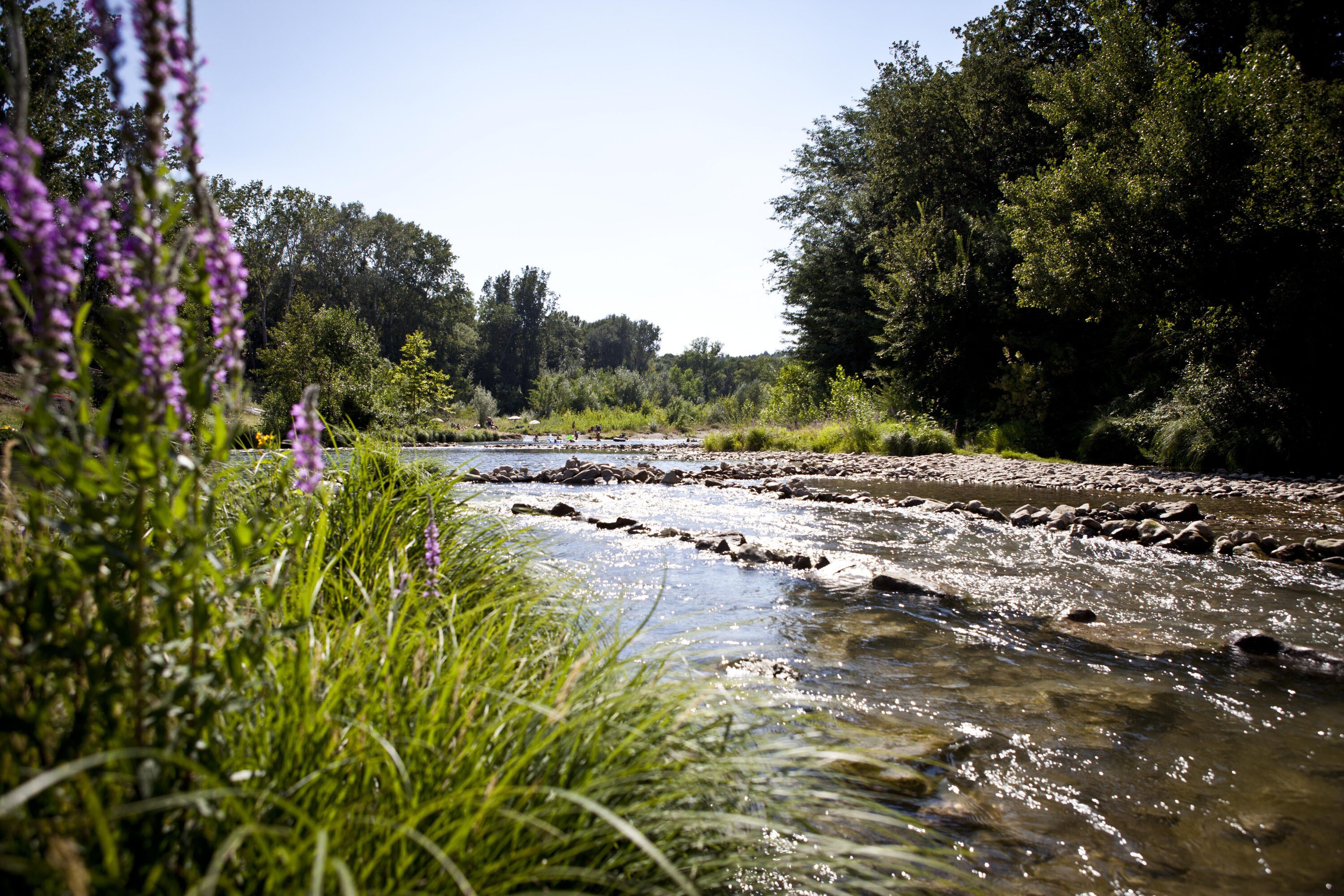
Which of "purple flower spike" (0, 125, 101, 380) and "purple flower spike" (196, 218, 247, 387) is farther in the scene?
"purple flower spike" (196, 218, 247, 387)

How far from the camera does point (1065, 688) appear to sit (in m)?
3.35

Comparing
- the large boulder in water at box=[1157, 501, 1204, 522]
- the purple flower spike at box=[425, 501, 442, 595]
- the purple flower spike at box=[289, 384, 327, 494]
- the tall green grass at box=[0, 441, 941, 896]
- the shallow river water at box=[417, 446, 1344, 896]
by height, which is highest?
the purple flower spike at box=[289, 384, 327, 494]

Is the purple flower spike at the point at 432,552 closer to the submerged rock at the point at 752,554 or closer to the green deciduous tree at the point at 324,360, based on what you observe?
the submerged rock at the point at 752,554

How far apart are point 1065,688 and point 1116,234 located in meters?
13.2

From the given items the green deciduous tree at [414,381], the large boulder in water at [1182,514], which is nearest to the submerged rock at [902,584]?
the large boulder in water at [1182,514]

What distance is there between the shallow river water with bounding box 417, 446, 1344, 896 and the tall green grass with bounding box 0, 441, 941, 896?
35 centimetres

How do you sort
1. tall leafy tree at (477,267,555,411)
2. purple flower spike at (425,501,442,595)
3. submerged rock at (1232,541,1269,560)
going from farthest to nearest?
tall leafy tree at (477,267,555,411) → submerged rock at (1232,541,1269,560) → purple flower spike at (425,501,442,595)

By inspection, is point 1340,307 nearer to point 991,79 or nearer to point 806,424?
point 991,79

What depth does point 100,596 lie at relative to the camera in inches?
38.7

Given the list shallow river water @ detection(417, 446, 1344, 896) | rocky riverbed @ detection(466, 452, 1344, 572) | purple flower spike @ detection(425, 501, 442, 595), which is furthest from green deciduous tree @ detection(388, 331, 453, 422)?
purple flower spike @ detection(425, 501, 442, 595)

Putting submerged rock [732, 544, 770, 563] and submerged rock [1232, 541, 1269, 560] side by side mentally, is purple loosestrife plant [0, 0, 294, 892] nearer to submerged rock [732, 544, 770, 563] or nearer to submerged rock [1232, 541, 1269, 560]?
submerged rock [732, 544, 770, 563]

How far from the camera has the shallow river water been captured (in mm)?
2125

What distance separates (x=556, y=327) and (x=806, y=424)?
56.5 metres

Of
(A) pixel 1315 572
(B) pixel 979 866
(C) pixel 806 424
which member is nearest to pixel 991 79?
(C) pixel 806 424
